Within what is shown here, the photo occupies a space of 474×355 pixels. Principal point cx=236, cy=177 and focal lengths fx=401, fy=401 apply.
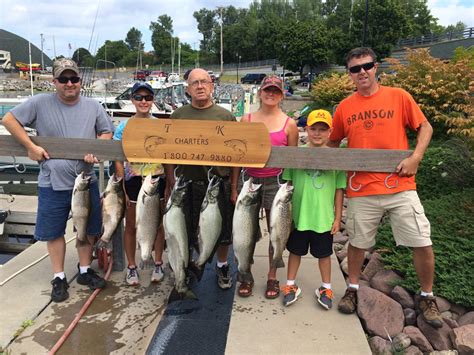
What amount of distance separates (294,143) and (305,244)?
908mm

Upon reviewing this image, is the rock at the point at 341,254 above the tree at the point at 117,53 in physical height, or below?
below

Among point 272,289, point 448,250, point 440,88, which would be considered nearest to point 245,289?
point 272,289

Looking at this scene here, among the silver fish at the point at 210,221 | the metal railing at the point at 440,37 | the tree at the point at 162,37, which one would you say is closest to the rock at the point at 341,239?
the silver fish at the point at 210,221

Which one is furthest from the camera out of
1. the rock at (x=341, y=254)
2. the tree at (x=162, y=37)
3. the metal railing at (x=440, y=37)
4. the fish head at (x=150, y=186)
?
the tree at (x=162, y=37)

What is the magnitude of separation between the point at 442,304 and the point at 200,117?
2710mm

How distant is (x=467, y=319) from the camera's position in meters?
3.43

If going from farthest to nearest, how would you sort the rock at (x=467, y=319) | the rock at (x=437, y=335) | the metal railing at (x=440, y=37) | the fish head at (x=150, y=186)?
the metal railing at (x=440, y=37) < the rock at (x=467, y=319) < the fish head at (x=150, y=186) < the rock at (x=437, y=335)

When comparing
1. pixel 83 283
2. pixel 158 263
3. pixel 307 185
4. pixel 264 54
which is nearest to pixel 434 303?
pixel 307 185

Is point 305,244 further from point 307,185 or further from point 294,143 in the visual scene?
point 294,143

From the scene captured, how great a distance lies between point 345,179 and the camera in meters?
3.49

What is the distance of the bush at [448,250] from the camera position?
3.62 metres

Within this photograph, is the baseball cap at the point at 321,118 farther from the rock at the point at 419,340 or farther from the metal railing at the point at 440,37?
the metal railing at the point at 440,37

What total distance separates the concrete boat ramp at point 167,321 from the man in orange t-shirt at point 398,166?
0.79 metres

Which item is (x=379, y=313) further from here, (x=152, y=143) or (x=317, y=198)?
(x=152, y=143)
